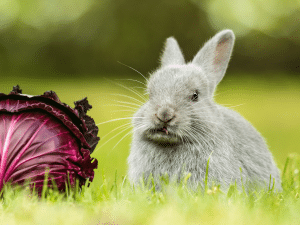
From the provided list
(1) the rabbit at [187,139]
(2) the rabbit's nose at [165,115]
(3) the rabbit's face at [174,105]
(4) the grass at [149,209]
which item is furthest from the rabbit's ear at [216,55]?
(4) the grass at [149,209]

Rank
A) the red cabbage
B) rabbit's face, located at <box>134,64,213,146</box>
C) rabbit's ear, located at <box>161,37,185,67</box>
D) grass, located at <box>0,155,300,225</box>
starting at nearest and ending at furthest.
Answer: grass, located at <box>0,155,300,225</box>
the red cabbage
rabbit's face, located at <box>134,64,213,146</box>
rabbit's ear, located at <box>161,37,185,67</box>

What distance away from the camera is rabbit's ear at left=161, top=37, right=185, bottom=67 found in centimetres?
429

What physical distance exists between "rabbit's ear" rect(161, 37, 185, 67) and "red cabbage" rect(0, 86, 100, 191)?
4.72ft

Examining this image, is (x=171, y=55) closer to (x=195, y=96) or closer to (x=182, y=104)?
(x=195, y=96)

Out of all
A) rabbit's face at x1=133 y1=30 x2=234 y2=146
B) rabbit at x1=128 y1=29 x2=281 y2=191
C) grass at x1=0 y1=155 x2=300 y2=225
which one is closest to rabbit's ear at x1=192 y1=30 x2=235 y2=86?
rabbit's face at x1=133 y1=30 x2=234 y2=146

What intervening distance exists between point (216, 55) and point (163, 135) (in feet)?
4.45

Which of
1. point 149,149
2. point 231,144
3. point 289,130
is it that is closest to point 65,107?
point 149,149

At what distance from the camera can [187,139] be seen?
3.41 metres

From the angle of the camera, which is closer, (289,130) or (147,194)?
(147,194)

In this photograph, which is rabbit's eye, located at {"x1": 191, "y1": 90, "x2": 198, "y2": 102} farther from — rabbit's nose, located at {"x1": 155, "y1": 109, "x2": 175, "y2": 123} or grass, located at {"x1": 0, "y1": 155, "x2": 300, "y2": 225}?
grass, located at {"x1": 0, "y1": 155, "x2": 300, "y2": 225}

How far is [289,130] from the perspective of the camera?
9.16 metres

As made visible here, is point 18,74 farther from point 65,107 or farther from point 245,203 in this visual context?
point 245,203

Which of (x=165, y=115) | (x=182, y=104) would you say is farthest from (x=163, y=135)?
(x=182, y=104)

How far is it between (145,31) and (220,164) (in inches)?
551
